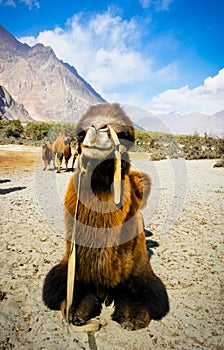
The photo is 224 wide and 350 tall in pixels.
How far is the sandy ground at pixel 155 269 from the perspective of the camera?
9.02ft

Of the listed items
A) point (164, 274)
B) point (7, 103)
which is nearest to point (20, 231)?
point (164, 274)

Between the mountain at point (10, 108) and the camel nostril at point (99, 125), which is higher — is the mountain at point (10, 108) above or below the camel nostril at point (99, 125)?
above

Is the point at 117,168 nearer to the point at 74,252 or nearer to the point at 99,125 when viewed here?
the point at 99,125

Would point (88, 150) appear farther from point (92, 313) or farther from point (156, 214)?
point (156, 214)

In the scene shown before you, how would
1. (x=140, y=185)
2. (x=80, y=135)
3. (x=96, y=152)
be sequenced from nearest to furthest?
(x=96, y=152)
(x=80, y=135)
(x=140, y=185)

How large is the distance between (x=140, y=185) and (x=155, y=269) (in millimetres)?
1916

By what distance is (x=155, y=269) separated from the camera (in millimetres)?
4316

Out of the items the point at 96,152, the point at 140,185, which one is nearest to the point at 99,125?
the point at 96,152

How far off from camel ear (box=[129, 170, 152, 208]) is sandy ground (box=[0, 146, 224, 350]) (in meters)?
0.34

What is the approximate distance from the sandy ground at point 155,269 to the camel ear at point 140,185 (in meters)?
0.34

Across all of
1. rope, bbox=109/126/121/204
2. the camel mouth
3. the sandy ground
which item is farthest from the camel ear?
the camel mouth

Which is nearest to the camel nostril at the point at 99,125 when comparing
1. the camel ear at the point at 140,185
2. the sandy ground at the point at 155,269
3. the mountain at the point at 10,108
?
the camel ear at the point at 140,185

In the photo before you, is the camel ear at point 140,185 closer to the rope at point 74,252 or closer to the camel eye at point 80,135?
the rope at point 74,252

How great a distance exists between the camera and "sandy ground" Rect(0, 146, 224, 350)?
9.02 ft
